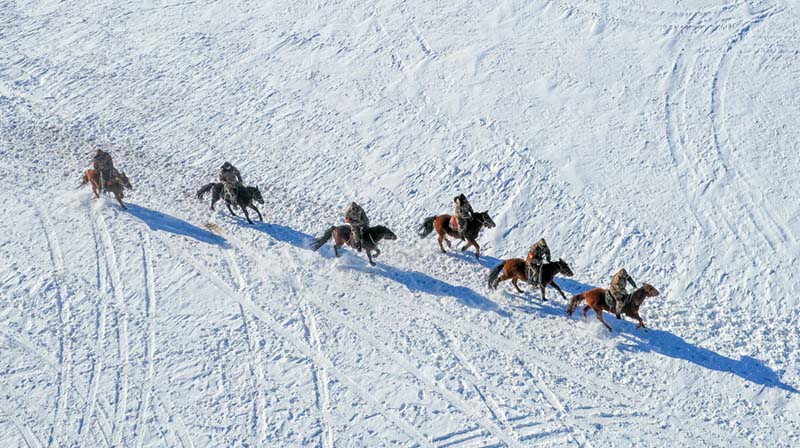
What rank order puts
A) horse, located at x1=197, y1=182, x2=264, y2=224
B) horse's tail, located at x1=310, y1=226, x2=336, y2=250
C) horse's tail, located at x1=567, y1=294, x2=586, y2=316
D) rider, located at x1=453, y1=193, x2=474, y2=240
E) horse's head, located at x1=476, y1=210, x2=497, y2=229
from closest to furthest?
1. horse's tail, located at x1=567, y1=294, x2=586, y2=316
2. rider, located at x1=453, y1=193, x2=474, y2=240
3. horse's head, located at x1=476, y1=210, x2=497, y2=229
4. horse's tail, located at x1=310, y1=226, x2=336, y2=250
5. horse, located at x1=197, y1=182, x2=264, y2=224

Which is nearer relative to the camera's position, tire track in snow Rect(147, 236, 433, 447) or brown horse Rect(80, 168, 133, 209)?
tire track in snow Rect(147, 236, 433, 447)

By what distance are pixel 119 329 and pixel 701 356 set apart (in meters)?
11.4

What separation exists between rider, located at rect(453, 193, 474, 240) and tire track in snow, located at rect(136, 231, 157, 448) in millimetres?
6654

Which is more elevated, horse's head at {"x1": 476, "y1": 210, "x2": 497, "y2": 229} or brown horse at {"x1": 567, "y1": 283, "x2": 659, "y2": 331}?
horse's head at {"x1": 476, "y1": 210, "x2": 497, "y2": 229}

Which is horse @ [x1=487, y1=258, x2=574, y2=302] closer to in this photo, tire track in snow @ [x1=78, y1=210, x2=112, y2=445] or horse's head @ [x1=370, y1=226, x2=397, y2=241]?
horse's head @ [x1=370, y1=226, x2=397, y2=241]

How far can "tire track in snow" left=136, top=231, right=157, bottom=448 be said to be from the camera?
13.5 meters

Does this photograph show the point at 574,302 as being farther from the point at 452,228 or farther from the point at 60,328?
the point at 60,328

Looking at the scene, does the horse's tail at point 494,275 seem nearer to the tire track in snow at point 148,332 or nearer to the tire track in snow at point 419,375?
the tire track in snow at point 419,375

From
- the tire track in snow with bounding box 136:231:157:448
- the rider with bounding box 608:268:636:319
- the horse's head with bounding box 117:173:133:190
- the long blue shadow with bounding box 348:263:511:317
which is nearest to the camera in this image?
the tire track in snow with bounding box 136:231:157:448

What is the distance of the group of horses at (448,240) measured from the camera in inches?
563

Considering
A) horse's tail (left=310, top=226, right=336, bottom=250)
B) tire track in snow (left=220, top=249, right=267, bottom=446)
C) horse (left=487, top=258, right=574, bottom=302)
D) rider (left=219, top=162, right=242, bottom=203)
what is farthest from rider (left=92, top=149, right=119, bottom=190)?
horse (left=487, top=258, right=574, bottom=302)

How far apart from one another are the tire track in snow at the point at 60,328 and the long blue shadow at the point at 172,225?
1.96 m

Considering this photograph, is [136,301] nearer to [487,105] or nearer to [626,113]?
[487,105]

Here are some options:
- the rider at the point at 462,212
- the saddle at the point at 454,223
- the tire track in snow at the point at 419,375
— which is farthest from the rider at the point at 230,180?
the rider at the point at 462,212
